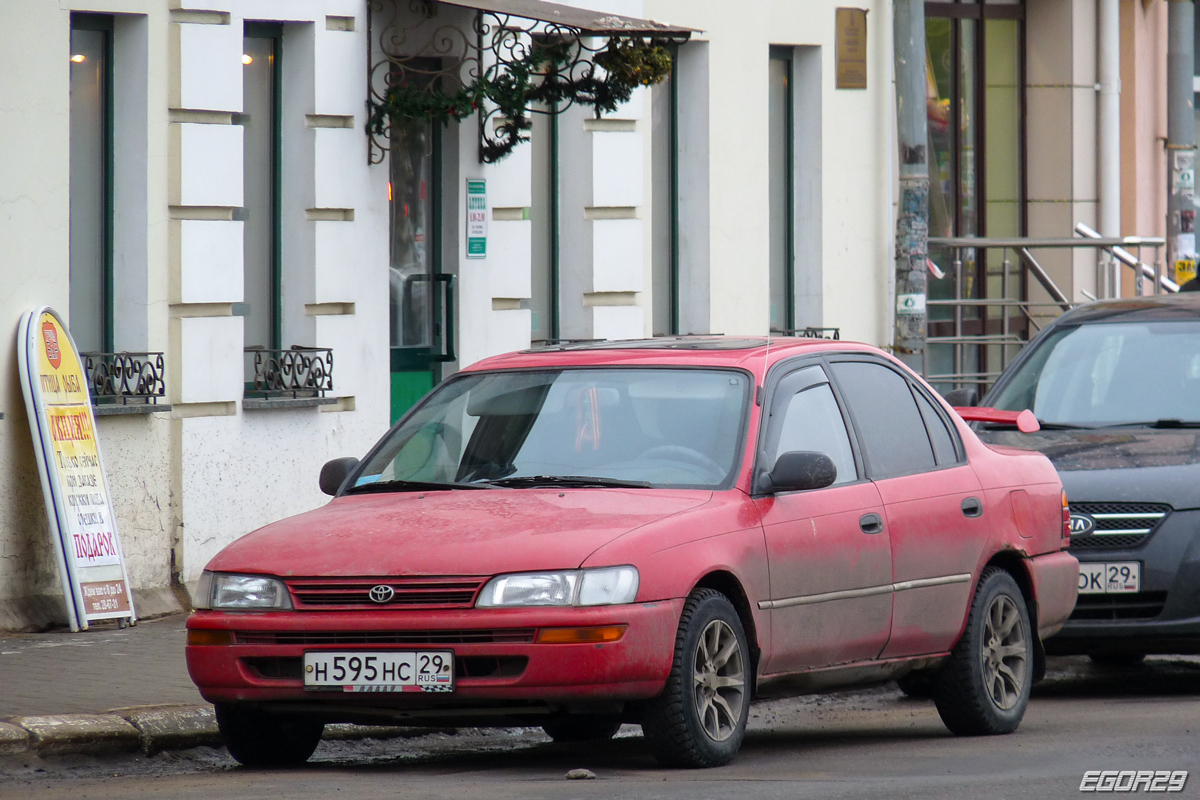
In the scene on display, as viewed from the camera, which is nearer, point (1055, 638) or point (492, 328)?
point (1055, 638)

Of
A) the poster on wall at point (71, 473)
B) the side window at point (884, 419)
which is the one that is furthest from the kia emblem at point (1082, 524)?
the poster on wall at point (71, 473)

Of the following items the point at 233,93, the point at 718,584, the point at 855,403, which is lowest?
the point at 718,584

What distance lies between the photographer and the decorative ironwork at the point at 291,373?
13.7 m

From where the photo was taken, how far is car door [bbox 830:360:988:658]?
28.2 feet

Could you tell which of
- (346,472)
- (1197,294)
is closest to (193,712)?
(346,472)

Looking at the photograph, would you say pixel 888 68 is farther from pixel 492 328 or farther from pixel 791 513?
pixel 791 513

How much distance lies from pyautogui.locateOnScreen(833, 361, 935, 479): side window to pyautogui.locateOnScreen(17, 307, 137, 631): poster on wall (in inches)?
189

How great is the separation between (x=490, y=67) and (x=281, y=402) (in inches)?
114

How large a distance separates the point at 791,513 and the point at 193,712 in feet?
8.80

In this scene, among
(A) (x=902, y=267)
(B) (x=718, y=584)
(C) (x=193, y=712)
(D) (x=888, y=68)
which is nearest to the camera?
(B) (x=718, y=584)

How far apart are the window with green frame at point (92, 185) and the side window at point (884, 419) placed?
213 inches

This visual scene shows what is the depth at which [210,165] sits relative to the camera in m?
13.1

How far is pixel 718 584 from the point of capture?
7719 millimetres

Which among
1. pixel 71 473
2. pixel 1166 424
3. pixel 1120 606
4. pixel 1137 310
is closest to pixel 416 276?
pixel 71 473
